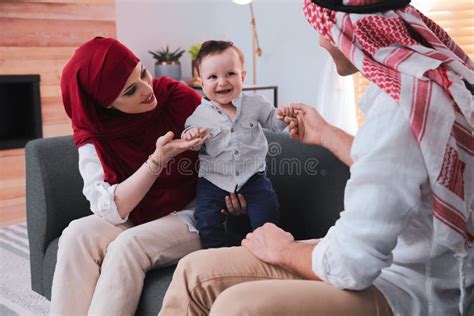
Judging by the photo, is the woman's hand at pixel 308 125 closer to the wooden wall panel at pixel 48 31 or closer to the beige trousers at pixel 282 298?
the beige trousers at pixel 282 298

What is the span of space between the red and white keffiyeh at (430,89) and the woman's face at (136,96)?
0.83 meters

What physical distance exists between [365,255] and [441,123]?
0.88ft

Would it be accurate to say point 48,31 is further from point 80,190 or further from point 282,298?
point 282,298

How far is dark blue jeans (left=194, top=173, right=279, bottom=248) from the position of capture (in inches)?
74.0

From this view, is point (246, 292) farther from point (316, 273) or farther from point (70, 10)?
point (70, 10)

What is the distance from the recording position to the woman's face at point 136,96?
6.27ft

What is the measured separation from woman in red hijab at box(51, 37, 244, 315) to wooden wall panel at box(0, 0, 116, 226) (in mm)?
2154

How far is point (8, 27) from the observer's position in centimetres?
386

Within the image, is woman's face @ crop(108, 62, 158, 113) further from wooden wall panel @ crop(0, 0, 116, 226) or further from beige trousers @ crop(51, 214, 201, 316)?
wooden wall panel @ crop(0, 0, 116, 226)

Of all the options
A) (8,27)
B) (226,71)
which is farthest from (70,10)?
(226,71)

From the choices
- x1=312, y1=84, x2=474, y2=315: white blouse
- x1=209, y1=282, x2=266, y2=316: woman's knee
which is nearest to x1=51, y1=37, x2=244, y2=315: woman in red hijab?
x1=209, y1=282, x2=266, y2=316: woman's knee

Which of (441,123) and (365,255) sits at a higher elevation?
(441,123)

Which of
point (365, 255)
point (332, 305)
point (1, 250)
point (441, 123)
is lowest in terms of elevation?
point (1, 250)

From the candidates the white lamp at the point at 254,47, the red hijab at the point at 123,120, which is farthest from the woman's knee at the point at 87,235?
the white lamp at the point at 254,47
